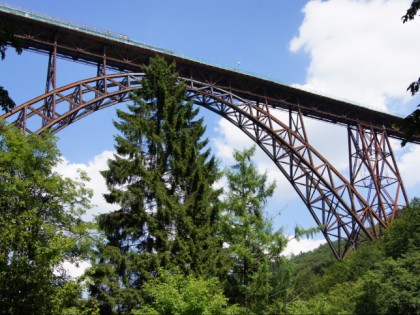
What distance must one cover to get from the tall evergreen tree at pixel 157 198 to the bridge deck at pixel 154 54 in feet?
20.2

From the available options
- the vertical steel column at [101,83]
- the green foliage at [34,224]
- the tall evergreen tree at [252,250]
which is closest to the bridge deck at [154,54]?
the vertical steel column at [101,83]

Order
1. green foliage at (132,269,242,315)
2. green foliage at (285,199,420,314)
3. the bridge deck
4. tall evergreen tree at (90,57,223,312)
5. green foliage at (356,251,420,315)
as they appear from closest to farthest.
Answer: green foliage at (132,269,242,315), tall evergreen tree at (90,57,223,312), green foliage at (285,199,420,314), green foliage at (356,251,420,315), the bridge deck

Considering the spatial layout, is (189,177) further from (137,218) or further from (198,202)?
(137,218)

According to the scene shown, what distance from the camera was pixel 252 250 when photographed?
1486cm

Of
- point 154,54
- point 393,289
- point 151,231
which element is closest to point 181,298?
point 151,231

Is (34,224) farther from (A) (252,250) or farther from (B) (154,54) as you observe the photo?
(B) (154,54)

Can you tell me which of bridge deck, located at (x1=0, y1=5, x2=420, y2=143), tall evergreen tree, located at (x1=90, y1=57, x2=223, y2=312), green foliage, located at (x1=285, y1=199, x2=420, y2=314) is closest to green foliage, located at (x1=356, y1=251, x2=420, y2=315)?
green foliage, located at (x1=285, y1=199, x2=420, y2=314)

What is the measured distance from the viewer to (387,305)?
1986 cm

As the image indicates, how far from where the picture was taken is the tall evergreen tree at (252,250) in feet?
47.1

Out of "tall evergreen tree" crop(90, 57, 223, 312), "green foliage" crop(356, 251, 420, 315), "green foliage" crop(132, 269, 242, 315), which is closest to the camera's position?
"green foliage" crop(132, 269, 242, 315)

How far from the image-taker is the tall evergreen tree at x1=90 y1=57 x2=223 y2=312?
14195 millimetres

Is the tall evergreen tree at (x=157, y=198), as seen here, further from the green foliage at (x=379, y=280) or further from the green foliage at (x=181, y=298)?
the green foliage at (x=379, y=280)

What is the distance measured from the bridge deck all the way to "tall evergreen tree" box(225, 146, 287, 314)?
10869 mm

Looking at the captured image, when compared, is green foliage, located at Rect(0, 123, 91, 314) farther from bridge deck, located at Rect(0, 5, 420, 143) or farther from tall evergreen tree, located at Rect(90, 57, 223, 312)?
bridge deck, located at Rect(0, 5, 420, 143)
